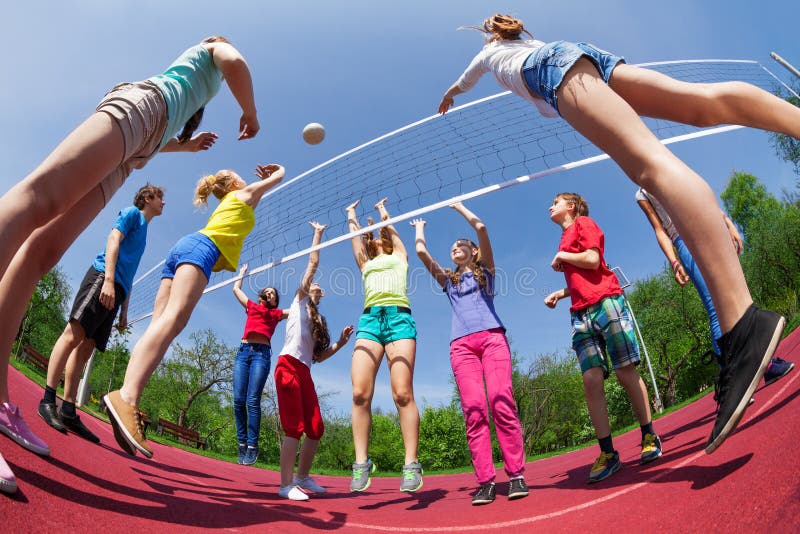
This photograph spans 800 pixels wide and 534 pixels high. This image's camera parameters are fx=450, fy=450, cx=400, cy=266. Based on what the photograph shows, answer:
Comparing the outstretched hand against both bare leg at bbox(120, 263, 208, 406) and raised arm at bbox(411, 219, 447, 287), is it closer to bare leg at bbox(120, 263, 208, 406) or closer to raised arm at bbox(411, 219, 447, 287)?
bare leg at bbox(120, 263, 208, 406)

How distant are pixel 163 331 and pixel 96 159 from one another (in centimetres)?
103

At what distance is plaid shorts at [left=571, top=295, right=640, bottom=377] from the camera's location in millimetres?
3342

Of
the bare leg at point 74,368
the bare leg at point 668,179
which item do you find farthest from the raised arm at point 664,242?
the bare leg at point 74,368

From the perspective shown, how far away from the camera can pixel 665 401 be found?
35.3 metres

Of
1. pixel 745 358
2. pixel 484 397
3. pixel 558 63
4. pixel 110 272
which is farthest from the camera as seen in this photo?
pixel 110 272

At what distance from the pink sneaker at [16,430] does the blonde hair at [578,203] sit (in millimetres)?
4239

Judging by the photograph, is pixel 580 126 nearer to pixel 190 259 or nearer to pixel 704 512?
pixel 704 512

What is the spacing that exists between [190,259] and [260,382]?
3578 mm

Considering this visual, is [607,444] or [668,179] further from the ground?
[668,179]

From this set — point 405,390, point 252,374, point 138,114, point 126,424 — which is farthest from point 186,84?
point 252,374

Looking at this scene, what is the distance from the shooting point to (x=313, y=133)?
27.6ft

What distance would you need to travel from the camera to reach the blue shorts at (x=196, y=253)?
298 centimetres

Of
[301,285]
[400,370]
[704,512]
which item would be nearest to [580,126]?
[704,512]

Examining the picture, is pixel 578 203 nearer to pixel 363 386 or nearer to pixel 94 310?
pixel 363 386
